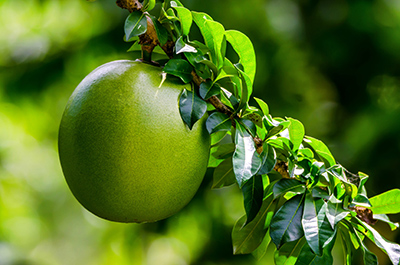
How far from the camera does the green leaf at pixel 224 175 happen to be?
67cm

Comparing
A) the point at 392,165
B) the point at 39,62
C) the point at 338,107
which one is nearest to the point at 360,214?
the point at 392,165

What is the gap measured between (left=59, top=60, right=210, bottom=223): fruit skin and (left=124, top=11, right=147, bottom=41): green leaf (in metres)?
0.07

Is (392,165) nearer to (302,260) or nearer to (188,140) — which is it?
(302,260)

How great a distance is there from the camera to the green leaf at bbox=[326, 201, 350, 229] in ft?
1.76

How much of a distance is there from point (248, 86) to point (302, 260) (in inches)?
10.2

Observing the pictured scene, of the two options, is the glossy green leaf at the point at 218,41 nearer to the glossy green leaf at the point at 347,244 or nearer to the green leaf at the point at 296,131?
the green leaf at the point at 296,131

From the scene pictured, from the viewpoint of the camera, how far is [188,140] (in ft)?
1.85

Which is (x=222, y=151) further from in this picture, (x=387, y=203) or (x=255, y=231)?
(x=387, y=203)

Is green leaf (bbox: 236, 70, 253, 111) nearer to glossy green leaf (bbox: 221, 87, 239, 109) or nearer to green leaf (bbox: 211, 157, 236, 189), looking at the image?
glossy green leaf (bbox: 221, 87, 239, 109)

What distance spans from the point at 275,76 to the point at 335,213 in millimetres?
1365

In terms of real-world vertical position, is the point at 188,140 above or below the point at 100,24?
above

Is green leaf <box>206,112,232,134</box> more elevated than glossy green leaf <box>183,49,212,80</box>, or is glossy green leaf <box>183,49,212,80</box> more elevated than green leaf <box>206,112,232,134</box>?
glossy green leaf <box>183,49,212,80</box>

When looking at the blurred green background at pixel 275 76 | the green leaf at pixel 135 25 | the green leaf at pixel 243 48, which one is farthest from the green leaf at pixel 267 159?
the blurred green background at pixel 275 76

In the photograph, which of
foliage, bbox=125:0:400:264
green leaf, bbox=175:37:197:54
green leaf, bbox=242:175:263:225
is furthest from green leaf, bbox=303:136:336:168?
green leaf, bbox=175:37:197:54
